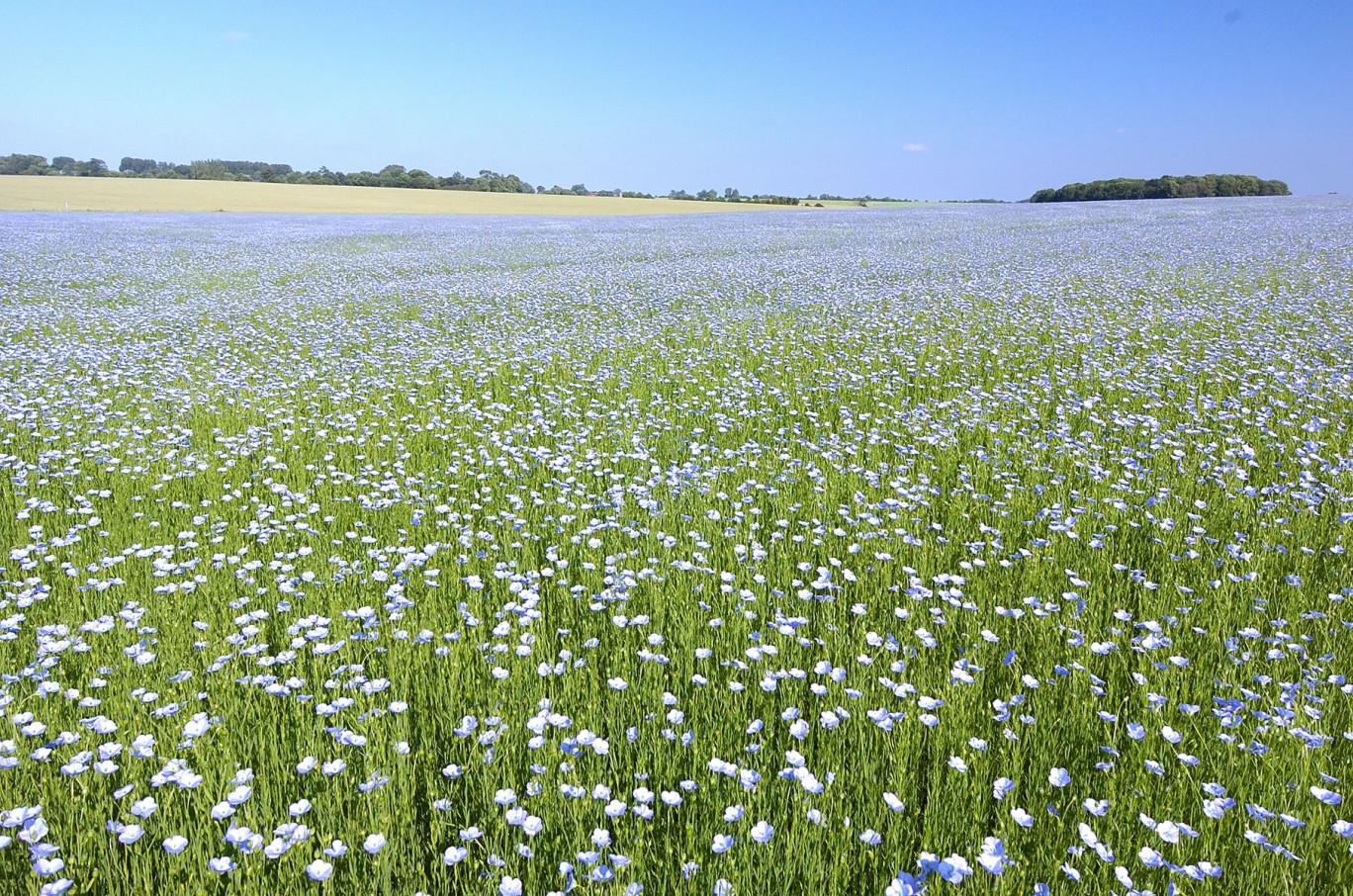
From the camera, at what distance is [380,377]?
8.86 m

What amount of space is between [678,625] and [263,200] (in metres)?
71.2

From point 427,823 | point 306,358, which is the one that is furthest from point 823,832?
point 306,358

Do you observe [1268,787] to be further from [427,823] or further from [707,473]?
[707,473]

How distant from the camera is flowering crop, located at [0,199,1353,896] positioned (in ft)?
7.80

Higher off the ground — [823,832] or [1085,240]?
[1085,240]

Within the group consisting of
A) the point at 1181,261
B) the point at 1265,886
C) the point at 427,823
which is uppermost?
the point at 1181,261

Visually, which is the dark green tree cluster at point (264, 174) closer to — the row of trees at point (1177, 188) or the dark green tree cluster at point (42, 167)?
the dark green tree cluster at point (42, 167)

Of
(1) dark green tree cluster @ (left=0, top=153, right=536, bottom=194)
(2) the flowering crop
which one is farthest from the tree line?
(2) the flowering crop

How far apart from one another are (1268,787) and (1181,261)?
70.0 ft

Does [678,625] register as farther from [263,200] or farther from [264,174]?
[264,174]

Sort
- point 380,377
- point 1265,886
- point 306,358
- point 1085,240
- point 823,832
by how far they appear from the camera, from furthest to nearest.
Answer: point 1085,240 < point 306,358 < point 380,377 < point 823,832 < point 1265,886

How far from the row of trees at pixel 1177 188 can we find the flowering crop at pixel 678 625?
77973 millimetres

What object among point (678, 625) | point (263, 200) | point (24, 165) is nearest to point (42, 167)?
point (24, 165)

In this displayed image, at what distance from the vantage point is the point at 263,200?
62.1 meters
